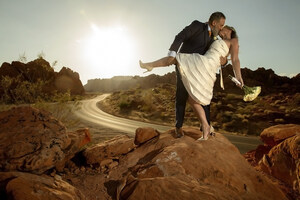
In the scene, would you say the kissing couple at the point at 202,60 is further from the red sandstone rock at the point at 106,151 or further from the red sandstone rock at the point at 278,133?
the red sandstone rock at the point at 278,133

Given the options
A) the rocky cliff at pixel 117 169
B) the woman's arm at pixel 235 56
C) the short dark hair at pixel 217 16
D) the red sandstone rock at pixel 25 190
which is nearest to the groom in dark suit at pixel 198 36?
the short dark hair at pixel 217 16

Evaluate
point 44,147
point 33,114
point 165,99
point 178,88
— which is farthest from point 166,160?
point 165,99

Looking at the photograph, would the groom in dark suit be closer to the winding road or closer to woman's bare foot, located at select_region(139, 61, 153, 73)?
woman's bare foot, located at select_region(139, 61, 153, 73)

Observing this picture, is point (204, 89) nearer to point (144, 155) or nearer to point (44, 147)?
point (144, 155)

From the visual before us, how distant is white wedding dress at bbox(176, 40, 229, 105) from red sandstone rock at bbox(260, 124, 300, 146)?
12.3ft

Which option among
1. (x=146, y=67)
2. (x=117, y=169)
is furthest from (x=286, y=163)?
(x=146, y=67)

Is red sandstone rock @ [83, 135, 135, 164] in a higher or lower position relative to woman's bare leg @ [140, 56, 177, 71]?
lower

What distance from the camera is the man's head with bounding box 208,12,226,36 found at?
2523 mm

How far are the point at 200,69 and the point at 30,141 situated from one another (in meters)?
2.67

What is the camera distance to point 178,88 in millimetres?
2916

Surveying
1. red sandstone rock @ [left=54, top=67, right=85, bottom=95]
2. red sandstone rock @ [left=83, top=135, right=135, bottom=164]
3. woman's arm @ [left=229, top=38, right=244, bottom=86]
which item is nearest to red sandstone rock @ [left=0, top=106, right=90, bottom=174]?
red sandstone rock @ [left=83, top=135, right=135, bottom=164]

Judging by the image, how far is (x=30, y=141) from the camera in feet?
8.43

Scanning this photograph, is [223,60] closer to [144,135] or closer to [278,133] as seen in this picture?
[144,135]

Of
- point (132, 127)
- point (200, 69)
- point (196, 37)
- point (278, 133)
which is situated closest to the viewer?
point (200, 69)
